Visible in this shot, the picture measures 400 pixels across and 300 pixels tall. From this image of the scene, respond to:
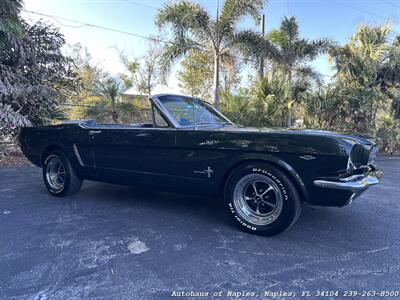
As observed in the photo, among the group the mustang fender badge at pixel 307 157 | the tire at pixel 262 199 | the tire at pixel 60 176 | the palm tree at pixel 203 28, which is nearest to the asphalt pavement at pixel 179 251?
the tire at pixel 262 199

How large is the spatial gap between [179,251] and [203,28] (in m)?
9.54

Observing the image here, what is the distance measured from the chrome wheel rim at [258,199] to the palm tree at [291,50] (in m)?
9.19

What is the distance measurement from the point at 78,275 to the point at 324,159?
2.32 meters

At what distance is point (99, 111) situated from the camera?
35.4 feet

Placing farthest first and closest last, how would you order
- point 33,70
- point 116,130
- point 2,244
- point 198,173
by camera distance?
point 33,70, point 116,130, point 198,173, point 2,244

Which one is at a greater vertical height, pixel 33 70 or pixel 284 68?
pixel 284 68

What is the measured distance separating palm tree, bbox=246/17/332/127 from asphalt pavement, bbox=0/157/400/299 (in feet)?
27.7

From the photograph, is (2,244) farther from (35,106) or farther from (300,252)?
(35,106)

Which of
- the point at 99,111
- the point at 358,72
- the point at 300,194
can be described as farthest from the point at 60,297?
the point at 358,72

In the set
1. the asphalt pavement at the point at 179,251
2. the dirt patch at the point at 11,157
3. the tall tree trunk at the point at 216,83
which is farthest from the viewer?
the tall tree trunk at the point at 216,83

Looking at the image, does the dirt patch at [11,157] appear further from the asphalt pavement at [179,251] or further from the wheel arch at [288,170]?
the wheel arch at [288,170]

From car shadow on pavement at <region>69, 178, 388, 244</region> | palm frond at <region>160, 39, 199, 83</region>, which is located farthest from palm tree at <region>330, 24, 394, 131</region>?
car shadow on pavement at <region>69, 178, 388, 244</region>

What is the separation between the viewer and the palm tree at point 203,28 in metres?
10.5

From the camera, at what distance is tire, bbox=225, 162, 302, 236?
299 cm
